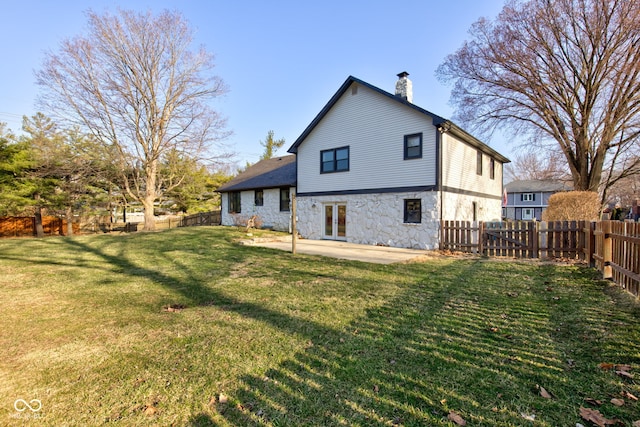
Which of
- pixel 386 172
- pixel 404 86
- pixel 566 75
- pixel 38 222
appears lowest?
pixel 38 222

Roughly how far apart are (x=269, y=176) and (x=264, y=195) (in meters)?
1.70

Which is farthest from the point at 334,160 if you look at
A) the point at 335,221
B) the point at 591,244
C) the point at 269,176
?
the point at 591,244

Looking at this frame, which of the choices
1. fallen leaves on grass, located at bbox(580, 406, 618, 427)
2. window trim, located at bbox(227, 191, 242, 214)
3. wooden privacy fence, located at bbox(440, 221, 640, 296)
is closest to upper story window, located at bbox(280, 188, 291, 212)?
window trim, located at bbox(227, 191, 242, 214)

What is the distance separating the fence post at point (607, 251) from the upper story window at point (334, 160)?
9811mm

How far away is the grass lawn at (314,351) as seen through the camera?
2.31 meters

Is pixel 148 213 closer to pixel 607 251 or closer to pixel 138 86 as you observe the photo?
pixel 138 86

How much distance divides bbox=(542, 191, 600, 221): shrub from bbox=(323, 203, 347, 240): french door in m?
9.58

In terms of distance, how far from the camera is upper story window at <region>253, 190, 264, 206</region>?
19750 mm

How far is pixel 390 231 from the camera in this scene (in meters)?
13.2

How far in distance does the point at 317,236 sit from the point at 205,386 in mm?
13484

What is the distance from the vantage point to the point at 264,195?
1955cm

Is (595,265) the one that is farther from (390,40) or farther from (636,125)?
(636,125)

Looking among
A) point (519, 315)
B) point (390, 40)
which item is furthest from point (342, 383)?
point (390, 40)

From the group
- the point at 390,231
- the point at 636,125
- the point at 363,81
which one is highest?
the point at 363,81
